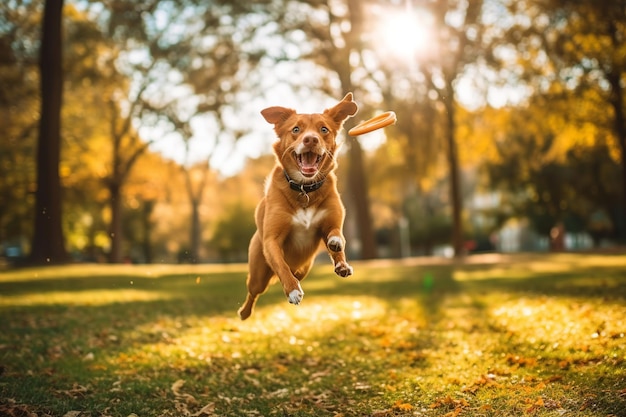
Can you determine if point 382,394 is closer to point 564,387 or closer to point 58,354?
point 564,387

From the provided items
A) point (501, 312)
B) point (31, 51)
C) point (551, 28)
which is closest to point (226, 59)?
point (31, 51)


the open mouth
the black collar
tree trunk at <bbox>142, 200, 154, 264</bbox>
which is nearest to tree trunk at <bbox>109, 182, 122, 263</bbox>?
tree trunk at <bbox>142, 200, 154, 264</bbox>

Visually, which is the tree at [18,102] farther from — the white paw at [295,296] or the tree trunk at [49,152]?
the white paw at [295,296]

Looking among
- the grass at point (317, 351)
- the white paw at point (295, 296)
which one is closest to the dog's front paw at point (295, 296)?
the white paw at point (295, 296)

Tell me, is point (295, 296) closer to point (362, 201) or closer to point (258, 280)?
point (258, 280)

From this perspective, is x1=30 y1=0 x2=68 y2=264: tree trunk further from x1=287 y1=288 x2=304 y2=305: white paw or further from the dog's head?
x1=287 y1=288 x2=304 y2=305: white paw

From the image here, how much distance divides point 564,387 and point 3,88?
25961 mm

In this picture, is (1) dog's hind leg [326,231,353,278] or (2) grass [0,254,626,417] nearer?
(1) dog's hind leg [326,231,353,278]

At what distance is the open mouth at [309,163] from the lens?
4.74 metres

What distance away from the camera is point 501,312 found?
13734 mm

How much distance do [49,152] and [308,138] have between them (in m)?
19.2

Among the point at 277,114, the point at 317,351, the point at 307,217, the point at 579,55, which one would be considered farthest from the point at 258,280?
the point at 579,55

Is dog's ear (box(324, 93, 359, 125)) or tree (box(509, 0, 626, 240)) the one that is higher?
tree (box(509, 0, 626, 240))

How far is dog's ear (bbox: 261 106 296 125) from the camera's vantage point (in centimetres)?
506
